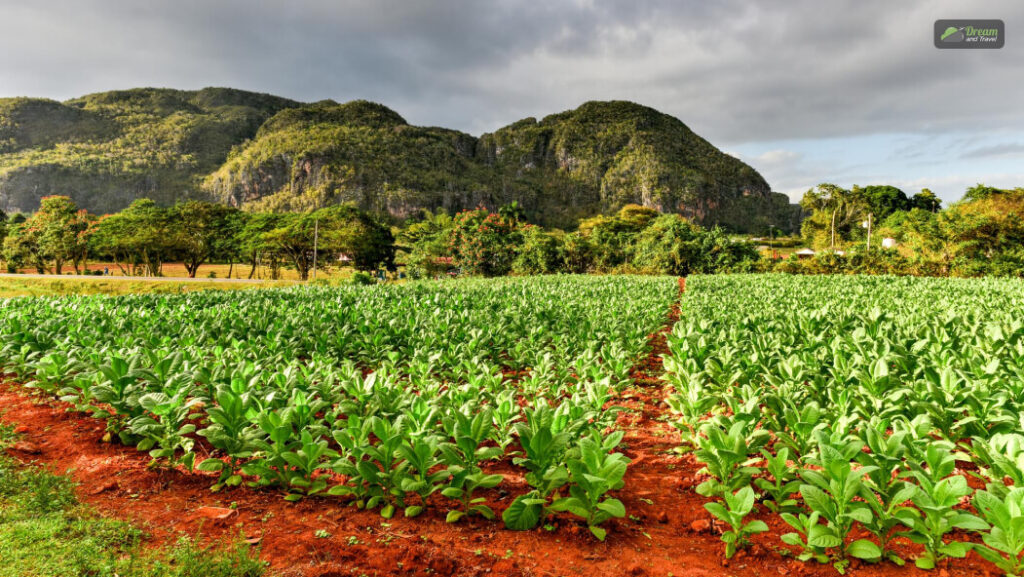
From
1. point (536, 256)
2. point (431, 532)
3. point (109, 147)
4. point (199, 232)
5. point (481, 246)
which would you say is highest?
point (109, 147)

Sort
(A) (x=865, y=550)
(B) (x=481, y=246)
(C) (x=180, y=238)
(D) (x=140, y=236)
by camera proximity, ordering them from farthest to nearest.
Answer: (C) (x=180, y=238) → (D) (x=140, y=236) → (B) (x=481, y=246) → (A) (x=865, y=550)

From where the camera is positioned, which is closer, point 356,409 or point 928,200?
point 356,409

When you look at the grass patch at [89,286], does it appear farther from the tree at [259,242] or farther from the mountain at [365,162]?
the mountain at [365,162]

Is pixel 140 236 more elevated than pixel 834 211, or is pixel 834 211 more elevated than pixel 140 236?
pixel 834 211

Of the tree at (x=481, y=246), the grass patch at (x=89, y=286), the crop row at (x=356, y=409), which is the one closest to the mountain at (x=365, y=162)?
the tree at (x=481, y=246)

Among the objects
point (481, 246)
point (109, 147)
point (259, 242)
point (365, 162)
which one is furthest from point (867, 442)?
point (109, 147)

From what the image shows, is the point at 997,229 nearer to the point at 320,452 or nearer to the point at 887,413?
the point at 887,413

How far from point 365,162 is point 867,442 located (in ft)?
512

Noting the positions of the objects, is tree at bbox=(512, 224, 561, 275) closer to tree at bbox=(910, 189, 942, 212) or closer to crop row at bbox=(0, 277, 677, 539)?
crop row at bbox=(0, 277, 677, 539)

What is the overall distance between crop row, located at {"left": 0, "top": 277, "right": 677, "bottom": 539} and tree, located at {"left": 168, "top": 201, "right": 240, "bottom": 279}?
47.8 m

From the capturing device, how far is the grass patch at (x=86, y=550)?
7.02 feet

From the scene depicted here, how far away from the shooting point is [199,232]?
49.3 metres

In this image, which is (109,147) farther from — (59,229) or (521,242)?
(521,242)

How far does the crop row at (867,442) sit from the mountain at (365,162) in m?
138
